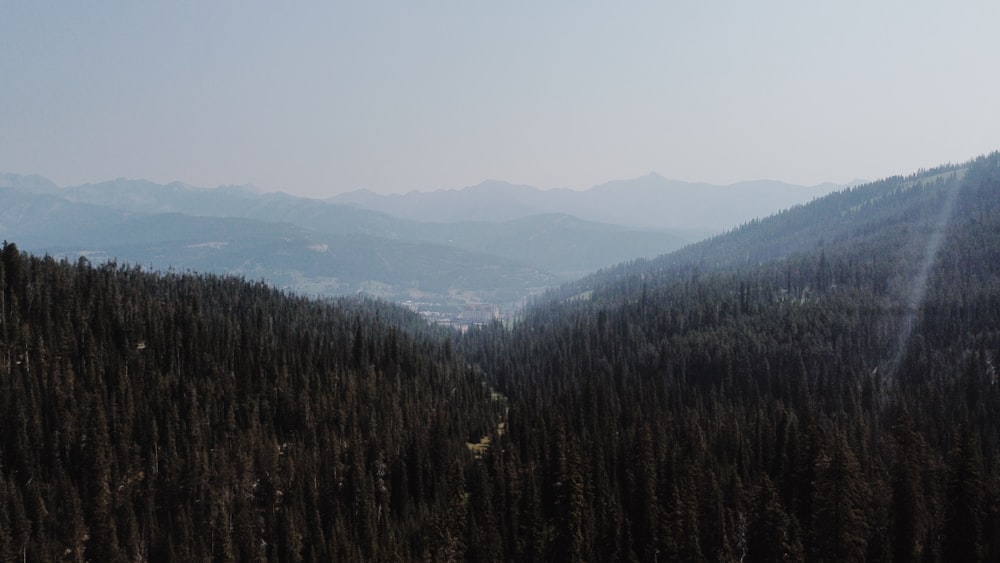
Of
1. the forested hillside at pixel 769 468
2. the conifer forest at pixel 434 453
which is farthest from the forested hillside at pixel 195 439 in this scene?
the forested hillside at pixel 769 468

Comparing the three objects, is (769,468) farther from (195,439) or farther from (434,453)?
(195,439)

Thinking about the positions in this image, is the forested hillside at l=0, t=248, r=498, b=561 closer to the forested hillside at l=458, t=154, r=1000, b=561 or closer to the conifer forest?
the conifer forest

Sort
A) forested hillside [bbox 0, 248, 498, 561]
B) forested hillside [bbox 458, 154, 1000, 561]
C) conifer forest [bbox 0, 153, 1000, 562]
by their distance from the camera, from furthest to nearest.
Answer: forested hillside [bbox 0, 248, 498, 561]
conifer forest [bbox 0, 153, 1000, 562]
forested hillside [bbox 458, 154, 1000, 561]

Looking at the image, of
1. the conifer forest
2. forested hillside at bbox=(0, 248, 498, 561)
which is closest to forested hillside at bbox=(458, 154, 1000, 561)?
the conifer forest

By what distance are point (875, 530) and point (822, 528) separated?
9450 mm

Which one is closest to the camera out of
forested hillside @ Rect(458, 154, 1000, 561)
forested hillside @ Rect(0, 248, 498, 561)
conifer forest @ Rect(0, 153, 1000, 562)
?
forested hillside @ Rect(458, 154, 1000, 561)

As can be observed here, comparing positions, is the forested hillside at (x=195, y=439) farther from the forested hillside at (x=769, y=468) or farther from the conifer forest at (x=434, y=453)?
the forested hillside at (x=769, y=468)

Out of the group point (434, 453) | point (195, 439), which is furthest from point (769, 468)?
point (195, 439)

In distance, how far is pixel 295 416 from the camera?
14550 cm

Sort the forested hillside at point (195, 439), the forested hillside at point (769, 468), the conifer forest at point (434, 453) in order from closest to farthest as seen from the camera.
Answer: the forested hillside at point (769, 468)
the conifer forest at point (434, 453)
the forested hillside at point (195, 439)

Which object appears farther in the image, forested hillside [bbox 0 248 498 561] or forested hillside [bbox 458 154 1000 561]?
forested hillside [bbox 0 248 498 561]

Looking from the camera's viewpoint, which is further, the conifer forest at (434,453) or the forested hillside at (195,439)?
the forested hillside at (195,439)

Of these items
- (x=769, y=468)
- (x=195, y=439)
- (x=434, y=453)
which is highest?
(x=195, y=439)

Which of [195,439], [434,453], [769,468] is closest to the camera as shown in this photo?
[769,468]
